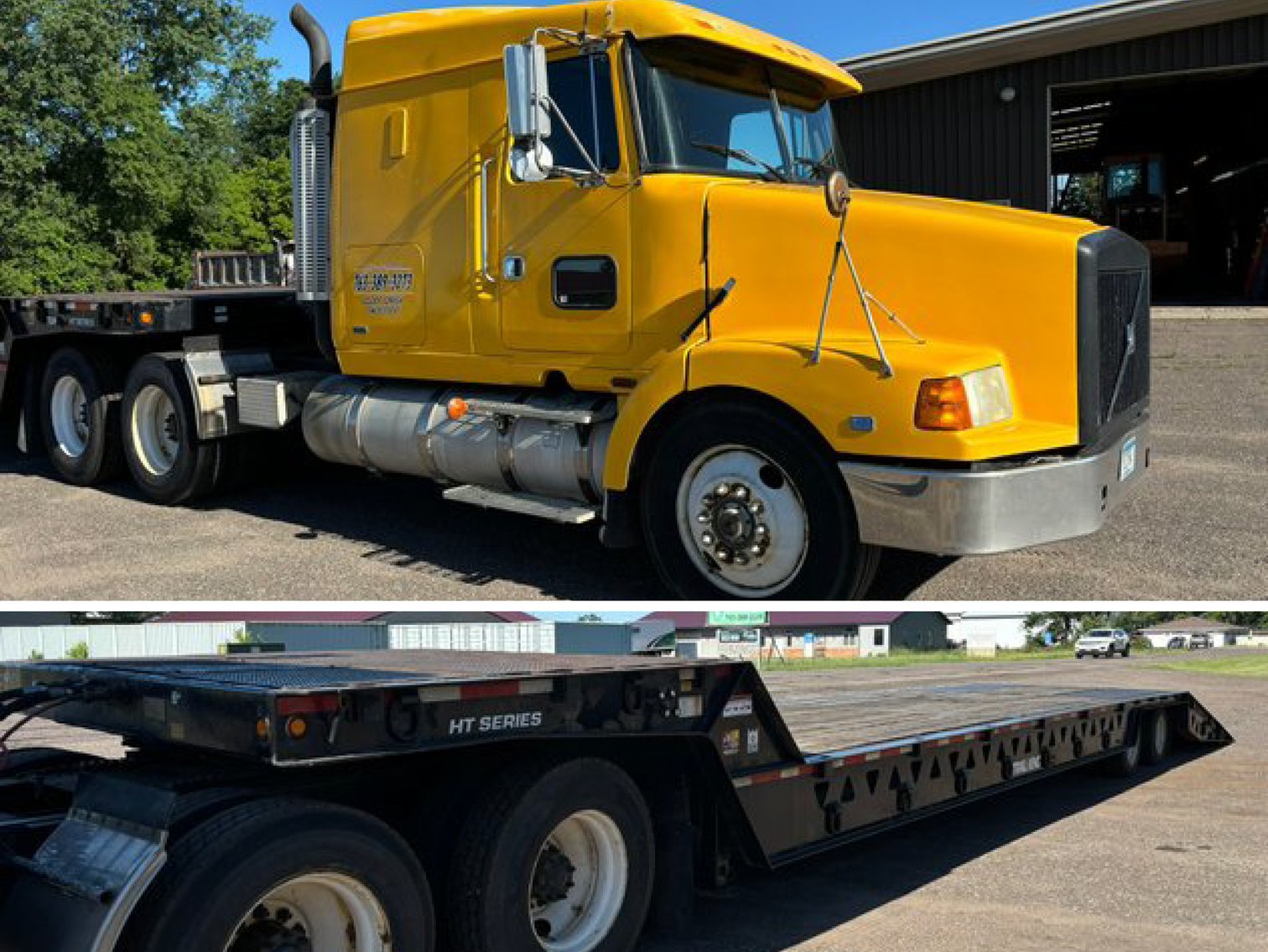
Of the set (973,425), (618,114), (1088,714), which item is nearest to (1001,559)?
(1088,714)

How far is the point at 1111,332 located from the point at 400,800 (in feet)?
13.6

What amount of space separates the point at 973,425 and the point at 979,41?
12839 mm

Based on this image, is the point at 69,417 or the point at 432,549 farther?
the point at 69,417

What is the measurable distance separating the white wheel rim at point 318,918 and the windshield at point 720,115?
4134mm

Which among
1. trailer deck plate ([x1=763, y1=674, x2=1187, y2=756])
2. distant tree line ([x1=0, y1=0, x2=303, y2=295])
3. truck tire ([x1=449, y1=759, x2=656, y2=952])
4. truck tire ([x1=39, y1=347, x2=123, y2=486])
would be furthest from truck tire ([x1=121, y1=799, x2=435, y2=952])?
distant tree line ([x1=0, y1=0, x2=303, y2=295])

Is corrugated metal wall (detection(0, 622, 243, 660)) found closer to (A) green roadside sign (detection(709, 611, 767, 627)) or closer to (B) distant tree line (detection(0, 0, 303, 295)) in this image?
(B) distant tree line (detection(0, 0, 303, 295))

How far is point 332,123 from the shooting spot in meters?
8.21

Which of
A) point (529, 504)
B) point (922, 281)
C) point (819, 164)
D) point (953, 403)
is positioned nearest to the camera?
point (953, 403)

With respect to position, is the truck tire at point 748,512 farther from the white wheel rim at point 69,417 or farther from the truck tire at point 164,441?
the white wheel rim at point 69,417

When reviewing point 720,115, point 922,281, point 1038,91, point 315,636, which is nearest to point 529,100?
point 720,115

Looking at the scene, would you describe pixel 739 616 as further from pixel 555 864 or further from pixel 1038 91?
pixel 1038 91

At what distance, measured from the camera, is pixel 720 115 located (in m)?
6.76

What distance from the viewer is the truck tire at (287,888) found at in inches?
127

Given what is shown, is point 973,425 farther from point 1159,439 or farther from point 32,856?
point 1159,439
